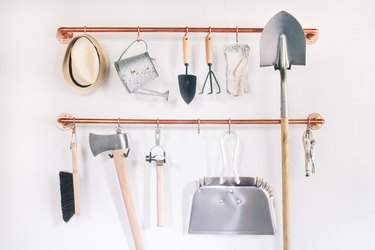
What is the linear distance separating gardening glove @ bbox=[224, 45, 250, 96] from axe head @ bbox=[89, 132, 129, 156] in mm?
418

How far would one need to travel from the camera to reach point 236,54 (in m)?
1.18

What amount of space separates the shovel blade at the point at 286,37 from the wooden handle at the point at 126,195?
0.62 m

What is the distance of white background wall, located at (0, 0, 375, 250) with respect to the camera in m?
1.23

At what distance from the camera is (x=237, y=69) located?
1181mm

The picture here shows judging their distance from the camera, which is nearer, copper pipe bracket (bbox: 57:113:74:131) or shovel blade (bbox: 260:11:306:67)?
shovel blade (bbox: 260:11:306:67)

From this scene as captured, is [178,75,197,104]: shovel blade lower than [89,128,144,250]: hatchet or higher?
higher

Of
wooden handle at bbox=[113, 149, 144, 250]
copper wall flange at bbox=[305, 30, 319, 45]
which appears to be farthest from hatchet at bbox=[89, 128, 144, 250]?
copper wall flange at bbox=[305, 30, 319, 45]

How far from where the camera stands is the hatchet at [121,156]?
117cm

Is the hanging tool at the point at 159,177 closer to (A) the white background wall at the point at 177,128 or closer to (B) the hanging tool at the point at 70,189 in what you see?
(A) the white background wall at the point at 177,128

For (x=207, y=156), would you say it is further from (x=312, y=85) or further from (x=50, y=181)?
(x=50, y=181)

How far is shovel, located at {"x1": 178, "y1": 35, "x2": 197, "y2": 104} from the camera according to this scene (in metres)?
1.17

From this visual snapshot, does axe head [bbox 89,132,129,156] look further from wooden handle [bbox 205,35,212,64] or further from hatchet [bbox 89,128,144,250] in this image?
wooden handle [bbox 205,35,212,64]

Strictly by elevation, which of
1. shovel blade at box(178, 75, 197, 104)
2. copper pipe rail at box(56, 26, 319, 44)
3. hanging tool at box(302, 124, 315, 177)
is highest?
copper pipe rail at box(56, 26, 319, 44)

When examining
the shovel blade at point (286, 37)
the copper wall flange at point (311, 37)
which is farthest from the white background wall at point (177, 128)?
the shovel blade at point (286, 37)
